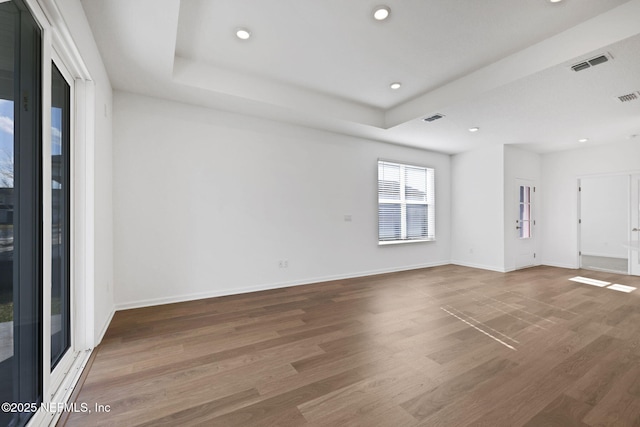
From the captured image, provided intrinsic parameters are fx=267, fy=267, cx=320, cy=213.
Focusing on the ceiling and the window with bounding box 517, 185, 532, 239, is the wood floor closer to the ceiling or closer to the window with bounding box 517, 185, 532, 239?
the window with bounding box 517, 185, 532, 239

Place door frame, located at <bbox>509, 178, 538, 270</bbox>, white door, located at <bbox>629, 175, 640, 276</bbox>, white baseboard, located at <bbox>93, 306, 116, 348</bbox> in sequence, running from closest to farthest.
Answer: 1. white baseboard, located at <bbox>93, 306, 116, 348</bbox>
2. white door, located at <bbox>629, 175, 640, 276</bbox>
3. door frame, located at <bbox>509, 178, 538, 270</bbox>

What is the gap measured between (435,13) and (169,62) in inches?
107

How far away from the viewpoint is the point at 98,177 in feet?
8.39

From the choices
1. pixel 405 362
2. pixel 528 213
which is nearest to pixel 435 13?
pixel 405 362

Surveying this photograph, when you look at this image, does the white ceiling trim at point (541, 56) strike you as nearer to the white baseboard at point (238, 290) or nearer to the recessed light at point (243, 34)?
the recessed light at point (243, 34)

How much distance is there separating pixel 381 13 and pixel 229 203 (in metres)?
3.02

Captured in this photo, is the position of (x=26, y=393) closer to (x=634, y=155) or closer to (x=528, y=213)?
(x=528, y=213)

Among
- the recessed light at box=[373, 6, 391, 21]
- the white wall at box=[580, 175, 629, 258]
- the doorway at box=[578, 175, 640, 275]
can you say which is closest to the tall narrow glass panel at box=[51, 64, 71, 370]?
the recessed light at box=[373, 6, 391, 21]

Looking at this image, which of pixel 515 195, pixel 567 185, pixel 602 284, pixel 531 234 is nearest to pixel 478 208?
pixel 515 195

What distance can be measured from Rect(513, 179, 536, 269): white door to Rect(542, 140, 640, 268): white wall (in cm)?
45

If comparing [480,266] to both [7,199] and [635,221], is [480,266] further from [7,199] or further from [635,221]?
[7,199]

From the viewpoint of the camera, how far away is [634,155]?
17.5 feet

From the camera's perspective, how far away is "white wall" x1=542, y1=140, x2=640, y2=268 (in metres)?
5.59

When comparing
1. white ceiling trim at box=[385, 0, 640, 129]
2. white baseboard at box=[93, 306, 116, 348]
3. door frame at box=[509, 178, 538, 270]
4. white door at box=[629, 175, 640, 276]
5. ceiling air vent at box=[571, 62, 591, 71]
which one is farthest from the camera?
door frame at box=[509, 178, 538, 270]
